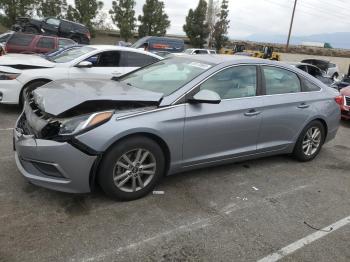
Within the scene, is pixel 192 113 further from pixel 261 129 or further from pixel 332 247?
pixel 332 247

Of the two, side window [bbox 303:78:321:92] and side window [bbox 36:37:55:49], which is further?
side window [bbox 36:37:55:49]

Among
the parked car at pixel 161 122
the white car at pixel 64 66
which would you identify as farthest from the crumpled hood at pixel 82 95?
the white car at pixel 64 66

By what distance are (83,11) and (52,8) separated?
8.95 feet

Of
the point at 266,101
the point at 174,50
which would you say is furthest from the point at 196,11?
the point at 266,101

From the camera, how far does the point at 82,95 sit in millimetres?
3748

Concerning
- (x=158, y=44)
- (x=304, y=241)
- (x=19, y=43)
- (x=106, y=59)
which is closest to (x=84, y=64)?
(x=106, y=59)

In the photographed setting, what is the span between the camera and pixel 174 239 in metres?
3.28

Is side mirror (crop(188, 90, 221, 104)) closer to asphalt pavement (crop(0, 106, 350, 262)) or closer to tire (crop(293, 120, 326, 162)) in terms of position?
asphalt pavement (crop(0, 106, 350, 262))

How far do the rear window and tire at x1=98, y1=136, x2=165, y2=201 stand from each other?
450 inches

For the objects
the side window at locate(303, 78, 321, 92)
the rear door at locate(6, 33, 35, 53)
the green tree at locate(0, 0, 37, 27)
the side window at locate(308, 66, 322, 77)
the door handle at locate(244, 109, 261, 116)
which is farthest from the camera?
the green tree at locate(0, 0, 37, 27)

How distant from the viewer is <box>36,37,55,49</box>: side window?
13.7m

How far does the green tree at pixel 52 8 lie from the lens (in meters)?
31.4

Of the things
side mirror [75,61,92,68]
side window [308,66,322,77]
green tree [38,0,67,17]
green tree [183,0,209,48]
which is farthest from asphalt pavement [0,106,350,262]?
green tree [183,0,209,48]

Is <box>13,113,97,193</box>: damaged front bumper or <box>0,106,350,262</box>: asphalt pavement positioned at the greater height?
<box>13,113,97,193</box>: damaged front bumper
